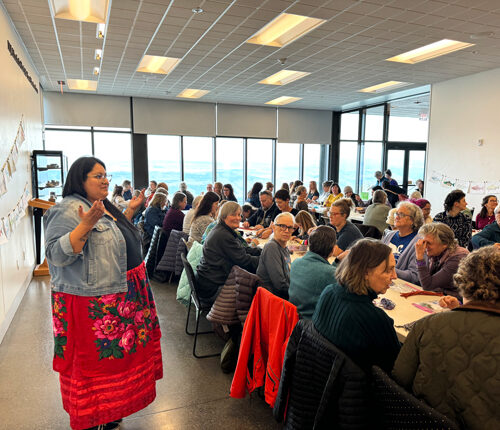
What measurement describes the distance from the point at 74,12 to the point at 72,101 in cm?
577

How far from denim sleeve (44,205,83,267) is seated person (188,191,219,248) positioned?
2.59 meters

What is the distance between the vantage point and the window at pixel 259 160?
12.4 meters

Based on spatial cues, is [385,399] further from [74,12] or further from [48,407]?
[74,12]

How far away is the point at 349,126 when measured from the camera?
12570 millimetres

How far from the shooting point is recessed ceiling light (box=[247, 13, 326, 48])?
5152mm

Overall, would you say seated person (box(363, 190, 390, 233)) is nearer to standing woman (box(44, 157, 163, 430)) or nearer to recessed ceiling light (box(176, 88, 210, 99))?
standing woman (box(44, 157, 163, 430))

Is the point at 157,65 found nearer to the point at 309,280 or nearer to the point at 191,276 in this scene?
the point at 191,276

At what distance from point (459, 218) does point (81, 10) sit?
17.6 ft

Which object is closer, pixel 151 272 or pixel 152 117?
pixel 151 272

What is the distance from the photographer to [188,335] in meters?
3.66

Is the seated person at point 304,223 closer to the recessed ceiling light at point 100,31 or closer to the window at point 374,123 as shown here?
the recessed ceiling light at point 100,31

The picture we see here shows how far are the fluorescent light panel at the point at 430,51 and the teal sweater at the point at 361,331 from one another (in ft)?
18.9

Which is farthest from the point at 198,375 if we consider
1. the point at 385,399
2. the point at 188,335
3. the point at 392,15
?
the point at 392,15

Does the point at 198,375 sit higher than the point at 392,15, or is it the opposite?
the point at 392,15
